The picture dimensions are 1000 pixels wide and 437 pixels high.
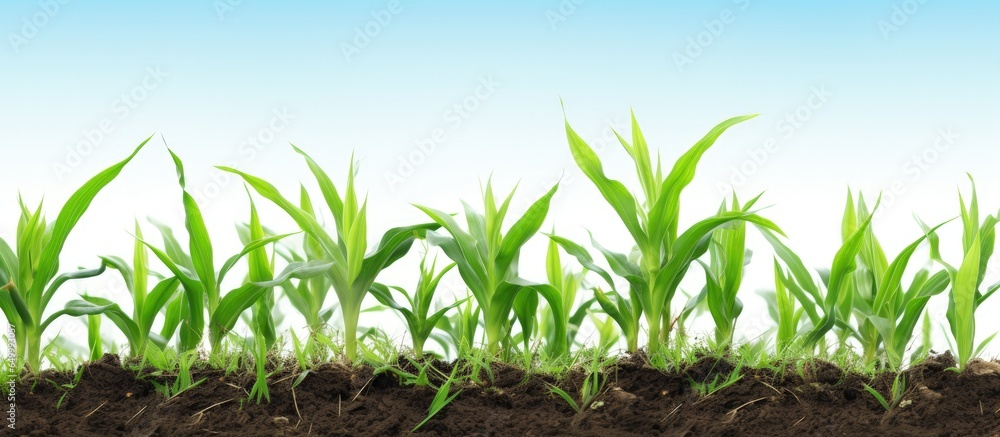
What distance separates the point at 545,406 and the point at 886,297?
47.8 inches

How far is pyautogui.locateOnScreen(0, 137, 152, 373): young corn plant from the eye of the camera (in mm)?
2613

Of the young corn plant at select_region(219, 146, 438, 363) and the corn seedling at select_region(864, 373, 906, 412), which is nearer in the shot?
the corn seedling at select_region(864, 373, 906, 412)

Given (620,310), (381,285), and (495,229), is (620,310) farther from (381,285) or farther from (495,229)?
(381,285)

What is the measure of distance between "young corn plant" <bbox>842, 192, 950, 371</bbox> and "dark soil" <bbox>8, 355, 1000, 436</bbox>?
15 cm

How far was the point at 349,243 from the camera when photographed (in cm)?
249

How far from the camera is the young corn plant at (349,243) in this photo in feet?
8.11

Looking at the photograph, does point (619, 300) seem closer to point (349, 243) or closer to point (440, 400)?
point (440, 400)

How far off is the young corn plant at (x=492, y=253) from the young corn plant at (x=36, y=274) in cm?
117

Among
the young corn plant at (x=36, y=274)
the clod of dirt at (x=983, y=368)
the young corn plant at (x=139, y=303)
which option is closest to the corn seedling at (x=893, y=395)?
the clod of dirt at (x=983, y=368)

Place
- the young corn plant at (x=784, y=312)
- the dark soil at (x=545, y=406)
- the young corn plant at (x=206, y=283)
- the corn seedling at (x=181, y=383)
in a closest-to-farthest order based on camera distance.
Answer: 1. the dark soil at (x=545, y=406)
2. the corn seedling at (x=181, y=383)
3. the young corn plant at (x=206, y=283)
4. the young corn plant at (x=784, y=312)

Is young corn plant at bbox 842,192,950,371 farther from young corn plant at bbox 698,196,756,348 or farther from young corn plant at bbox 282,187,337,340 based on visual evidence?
young corn plant at bbox 282,187,337,340

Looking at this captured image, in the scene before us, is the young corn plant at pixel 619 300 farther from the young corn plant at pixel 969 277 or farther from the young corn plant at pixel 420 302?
the young corn plant at pixel 969 277

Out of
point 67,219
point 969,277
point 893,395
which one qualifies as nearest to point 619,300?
point 893,395

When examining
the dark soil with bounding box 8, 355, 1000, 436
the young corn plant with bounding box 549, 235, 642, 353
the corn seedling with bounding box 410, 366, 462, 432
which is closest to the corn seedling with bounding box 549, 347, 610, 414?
the dark soil with bounding box 8, 355, 1000, 436
